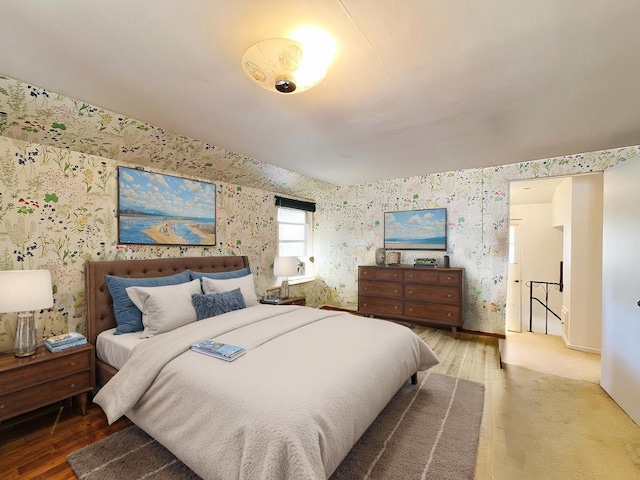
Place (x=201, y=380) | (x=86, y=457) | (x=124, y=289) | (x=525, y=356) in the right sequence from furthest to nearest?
(x=525, y=356) → (x=124, y=289) → (x=86, y=457) → (x=201, y=380)

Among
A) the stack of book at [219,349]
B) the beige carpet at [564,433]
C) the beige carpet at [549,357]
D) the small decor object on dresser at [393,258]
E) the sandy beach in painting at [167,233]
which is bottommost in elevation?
the beige carpet at [549,357]

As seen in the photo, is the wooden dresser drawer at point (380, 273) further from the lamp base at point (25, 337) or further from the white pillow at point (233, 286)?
the lamp base at point (25, 337)

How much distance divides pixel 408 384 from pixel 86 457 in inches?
93.5

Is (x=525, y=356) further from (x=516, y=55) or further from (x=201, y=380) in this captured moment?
(x=201, y=380)

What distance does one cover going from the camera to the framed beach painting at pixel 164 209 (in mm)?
2896

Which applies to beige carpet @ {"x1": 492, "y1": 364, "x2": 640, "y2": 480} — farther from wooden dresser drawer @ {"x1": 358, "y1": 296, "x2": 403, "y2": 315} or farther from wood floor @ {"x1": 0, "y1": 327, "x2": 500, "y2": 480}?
wooden dresser drawer @ {"x1": 358, "y1": 296, "x2": 403, "y2": 315}

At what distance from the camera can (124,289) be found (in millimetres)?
2557

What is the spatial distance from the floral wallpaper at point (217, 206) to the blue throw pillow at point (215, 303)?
0.92 metres

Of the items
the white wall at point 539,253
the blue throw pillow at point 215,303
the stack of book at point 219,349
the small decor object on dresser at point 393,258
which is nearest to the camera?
the stack of book at point 219,349

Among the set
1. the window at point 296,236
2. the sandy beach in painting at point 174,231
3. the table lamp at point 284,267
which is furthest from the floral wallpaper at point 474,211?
the sandy beach in painting at point 174,231

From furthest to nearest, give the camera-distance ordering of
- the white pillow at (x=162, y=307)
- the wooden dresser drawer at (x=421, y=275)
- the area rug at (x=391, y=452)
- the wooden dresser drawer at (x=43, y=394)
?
1. the wooden dresser drawer at (x=421, y=275)
2. the white pillow at (x=162, y=307)
3. the wooden dresser drawer at (x=43, y=394)
4. the area rug at (x=391, y=452)

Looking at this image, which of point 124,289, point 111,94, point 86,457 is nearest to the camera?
point 86,457

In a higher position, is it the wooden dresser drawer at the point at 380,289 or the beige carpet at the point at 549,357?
the wooden dresser drawer at the point at 380,289

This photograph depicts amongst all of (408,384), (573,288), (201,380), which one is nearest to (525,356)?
(573,288)
